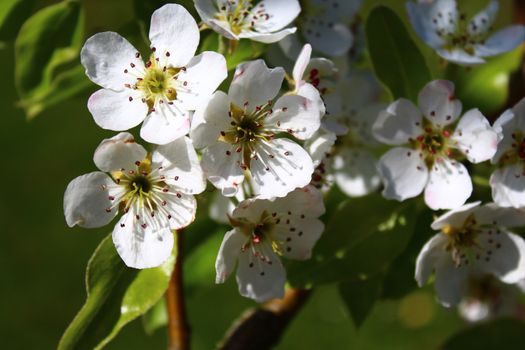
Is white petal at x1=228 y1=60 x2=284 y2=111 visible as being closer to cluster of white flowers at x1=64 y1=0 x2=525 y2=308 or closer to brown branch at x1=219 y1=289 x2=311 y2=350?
cluster of white flowers at x1=64 y1=0 x2=525 y2=308

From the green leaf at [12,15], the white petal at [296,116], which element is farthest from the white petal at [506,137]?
the green leaf at [12,15]

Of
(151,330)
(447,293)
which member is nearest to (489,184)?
(447,293)

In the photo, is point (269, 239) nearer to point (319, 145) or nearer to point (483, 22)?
point (319, 145)

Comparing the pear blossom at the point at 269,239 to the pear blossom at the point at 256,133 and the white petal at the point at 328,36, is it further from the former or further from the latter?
the white petal at the point at 328,36

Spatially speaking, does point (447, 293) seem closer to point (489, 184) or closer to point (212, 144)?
point (489, 184)

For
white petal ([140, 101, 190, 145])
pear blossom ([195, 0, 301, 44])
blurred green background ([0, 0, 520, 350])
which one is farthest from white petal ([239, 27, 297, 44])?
blurred green background ([0, 0, 520, 350])

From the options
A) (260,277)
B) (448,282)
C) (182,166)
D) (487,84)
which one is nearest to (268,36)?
(182,166)
